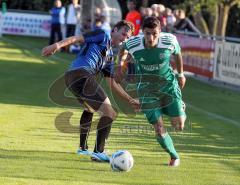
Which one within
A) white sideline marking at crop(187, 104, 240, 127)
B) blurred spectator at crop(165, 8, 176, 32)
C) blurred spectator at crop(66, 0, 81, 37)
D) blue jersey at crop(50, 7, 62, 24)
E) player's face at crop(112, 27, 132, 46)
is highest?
player's face at crop(112, 27, 132, 46)

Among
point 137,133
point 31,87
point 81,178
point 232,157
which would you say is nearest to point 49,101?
point 31,87

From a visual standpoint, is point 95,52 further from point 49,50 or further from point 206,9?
point 206,9

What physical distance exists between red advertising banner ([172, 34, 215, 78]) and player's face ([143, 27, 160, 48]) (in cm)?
1404

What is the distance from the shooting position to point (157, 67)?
10.6m

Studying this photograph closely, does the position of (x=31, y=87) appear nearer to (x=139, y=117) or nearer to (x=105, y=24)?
(x=139, y=117)

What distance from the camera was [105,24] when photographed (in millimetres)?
28094

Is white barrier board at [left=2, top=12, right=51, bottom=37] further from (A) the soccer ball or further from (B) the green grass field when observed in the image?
(A) the soccer ball

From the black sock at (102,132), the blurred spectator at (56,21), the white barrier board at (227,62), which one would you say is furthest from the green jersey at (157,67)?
the blurred spectator at (56,21)

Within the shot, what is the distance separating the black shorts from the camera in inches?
420

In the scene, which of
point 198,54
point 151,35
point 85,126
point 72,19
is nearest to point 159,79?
point 151,35

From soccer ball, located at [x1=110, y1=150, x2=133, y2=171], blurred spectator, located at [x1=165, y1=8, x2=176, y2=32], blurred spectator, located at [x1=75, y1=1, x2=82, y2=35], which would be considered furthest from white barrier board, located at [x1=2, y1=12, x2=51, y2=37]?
soccer ball, located at [x1=110, y1=150, x2=133, y2=171]

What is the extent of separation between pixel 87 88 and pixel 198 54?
49.8ft

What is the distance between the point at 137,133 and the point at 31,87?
7.33m

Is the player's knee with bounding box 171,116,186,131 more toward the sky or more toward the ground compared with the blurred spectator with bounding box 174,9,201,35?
more toward the sky
